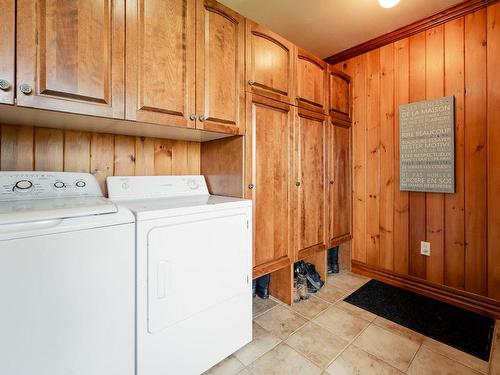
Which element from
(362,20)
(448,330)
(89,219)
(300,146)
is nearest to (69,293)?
(89,219)

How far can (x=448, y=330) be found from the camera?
164 centimetres

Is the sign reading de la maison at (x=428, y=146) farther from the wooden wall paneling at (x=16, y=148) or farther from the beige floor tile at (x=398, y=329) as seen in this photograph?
the wooden wall paneling at (x=16, y=148)

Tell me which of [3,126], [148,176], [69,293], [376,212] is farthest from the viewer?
[376,212]

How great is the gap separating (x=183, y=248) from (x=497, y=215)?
7.33ft

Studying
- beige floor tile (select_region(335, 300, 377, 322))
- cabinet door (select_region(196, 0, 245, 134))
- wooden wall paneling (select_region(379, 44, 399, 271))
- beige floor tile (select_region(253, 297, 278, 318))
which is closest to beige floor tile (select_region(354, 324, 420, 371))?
beige floor tile (select_region(335, 300, 377, 322))

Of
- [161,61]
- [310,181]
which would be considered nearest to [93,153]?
[161,61]

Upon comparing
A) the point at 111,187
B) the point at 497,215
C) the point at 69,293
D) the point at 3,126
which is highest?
the point at 3,126

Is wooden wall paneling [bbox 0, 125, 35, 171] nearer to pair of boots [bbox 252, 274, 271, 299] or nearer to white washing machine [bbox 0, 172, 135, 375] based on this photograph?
white washing machine [bbox 0, 172, 135, 375]

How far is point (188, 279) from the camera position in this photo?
1.17 m

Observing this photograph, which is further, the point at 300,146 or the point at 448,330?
the point at 300,146

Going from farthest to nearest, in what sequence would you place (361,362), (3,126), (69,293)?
(361,362), (3,126), (69,293)

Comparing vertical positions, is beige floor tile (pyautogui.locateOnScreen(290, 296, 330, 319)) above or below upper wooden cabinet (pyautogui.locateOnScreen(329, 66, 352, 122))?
below

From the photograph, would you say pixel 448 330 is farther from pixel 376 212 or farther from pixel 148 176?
pixel 148 176

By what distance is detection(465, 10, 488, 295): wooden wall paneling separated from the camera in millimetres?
1822
